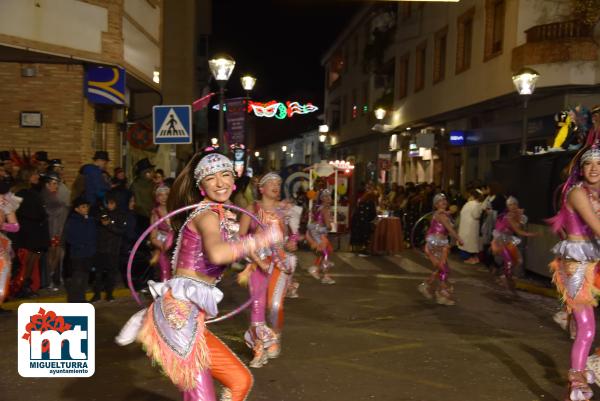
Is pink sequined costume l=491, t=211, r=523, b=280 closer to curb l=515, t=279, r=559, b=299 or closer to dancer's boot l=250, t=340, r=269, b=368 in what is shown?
curb l=515, t=279, r=559, b=299

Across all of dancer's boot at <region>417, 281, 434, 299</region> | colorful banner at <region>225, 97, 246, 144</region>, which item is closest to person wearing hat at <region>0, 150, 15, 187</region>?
dancer's boot at <region>417, 281, 434, 299</region>

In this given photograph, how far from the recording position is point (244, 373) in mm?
3807

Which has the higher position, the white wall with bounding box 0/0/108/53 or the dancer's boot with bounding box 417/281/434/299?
the white wall with bounding box 0/0/108/53

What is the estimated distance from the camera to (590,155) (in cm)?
547

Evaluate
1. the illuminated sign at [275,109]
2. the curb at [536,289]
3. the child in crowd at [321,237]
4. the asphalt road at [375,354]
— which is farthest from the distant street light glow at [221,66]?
the illuminated sign at [275,109]

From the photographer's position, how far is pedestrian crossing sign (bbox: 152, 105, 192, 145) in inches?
512

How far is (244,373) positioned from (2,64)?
1302 centimetres

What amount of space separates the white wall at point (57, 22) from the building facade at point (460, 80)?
402 inches

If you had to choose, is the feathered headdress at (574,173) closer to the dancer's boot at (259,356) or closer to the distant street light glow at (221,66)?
the dancer's boot at (259,356)

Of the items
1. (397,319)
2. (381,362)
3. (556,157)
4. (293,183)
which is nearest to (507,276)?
(556,157)

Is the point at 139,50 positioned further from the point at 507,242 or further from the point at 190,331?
the point at 190,331

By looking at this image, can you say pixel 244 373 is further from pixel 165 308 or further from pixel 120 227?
pixel 120 227

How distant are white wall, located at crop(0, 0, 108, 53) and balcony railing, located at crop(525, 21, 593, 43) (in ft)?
39.0

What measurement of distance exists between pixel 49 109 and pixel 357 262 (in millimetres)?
7831
